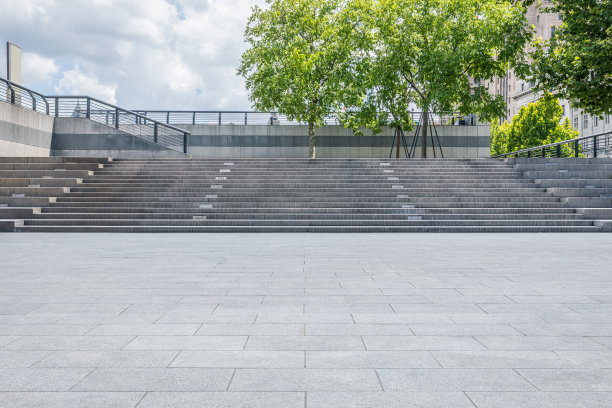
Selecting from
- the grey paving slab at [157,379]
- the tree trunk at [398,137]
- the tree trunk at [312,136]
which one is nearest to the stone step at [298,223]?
the grey paving slab at [157,379]

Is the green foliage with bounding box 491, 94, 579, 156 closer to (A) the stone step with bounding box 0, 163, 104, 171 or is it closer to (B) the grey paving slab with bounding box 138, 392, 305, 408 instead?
(A) the stone step with bounding box 0, 163, 104, 171

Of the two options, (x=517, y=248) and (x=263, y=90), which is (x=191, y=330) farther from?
(x=263, y=90)

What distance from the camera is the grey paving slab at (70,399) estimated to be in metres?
2.78

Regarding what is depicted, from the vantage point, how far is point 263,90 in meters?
32.0

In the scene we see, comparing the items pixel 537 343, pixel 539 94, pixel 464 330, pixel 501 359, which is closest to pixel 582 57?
pixel 464 330

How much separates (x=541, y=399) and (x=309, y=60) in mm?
29361

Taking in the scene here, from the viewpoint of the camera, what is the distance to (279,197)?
17.3 meters

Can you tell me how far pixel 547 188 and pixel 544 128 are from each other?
1499 inches

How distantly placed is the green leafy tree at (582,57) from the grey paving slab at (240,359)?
1878 centimetres

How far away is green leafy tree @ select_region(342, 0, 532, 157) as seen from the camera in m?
28.9

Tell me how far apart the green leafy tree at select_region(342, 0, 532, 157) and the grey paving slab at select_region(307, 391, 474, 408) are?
27.8 m

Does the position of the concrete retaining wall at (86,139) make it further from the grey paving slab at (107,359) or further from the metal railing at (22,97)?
the grey paving slab at (107,359)

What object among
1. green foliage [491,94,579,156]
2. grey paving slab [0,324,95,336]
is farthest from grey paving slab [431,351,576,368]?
green foliage [491,94,579,156]

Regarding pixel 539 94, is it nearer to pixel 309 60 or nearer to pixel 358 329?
pixel 309 60
